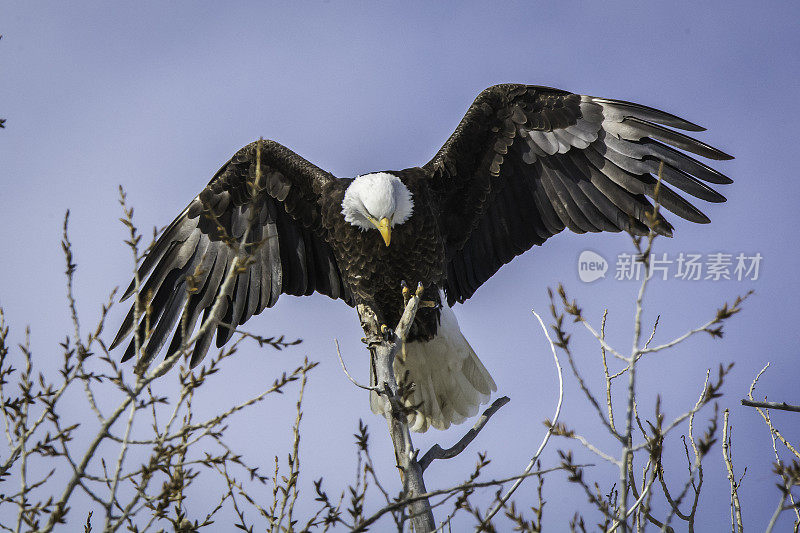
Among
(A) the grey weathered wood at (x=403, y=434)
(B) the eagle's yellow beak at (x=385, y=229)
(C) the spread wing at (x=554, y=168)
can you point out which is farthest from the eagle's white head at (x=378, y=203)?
(A) the grey weathered wood at (x=403, y=434)

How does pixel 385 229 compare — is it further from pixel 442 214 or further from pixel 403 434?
pixel 403 434

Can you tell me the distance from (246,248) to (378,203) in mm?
1022

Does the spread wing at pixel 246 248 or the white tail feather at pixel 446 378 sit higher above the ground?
the spread wing at pixel 246 248

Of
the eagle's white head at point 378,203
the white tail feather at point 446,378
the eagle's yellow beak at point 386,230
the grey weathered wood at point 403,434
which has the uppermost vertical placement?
the eagle's white head at point 378,203

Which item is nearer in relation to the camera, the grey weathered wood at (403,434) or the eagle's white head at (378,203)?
the grey weathered wood at (403,434)

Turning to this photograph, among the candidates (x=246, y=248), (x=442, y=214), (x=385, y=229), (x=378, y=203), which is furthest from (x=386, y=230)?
(x=246, y=248)

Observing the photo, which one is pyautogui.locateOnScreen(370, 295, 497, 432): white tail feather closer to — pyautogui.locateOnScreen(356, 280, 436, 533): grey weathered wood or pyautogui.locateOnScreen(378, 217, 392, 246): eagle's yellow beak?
pyautogui.locateOnScreen(378, 217, 392, 246): eagle's yellow beak

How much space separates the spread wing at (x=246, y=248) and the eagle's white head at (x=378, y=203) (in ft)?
0.91

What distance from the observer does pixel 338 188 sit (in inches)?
176

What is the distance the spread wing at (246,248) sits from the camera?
181 inches

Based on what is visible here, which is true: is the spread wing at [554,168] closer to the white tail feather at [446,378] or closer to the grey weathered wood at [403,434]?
the white tail feather at [446,378]

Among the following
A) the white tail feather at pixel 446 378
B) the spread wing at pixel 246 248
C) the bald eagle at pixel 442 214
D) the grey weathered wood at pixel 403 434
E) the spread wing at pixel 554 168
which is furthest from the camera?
the white tail feather at pixel 446 378

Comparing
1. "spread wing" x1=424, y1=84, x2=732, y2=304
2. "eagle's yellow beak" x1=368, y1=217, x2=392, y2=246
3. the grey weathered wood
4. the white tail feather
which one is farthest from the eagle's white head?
the grey weathered wood

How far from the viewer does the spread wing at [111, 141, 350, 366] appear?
4.60 metres
